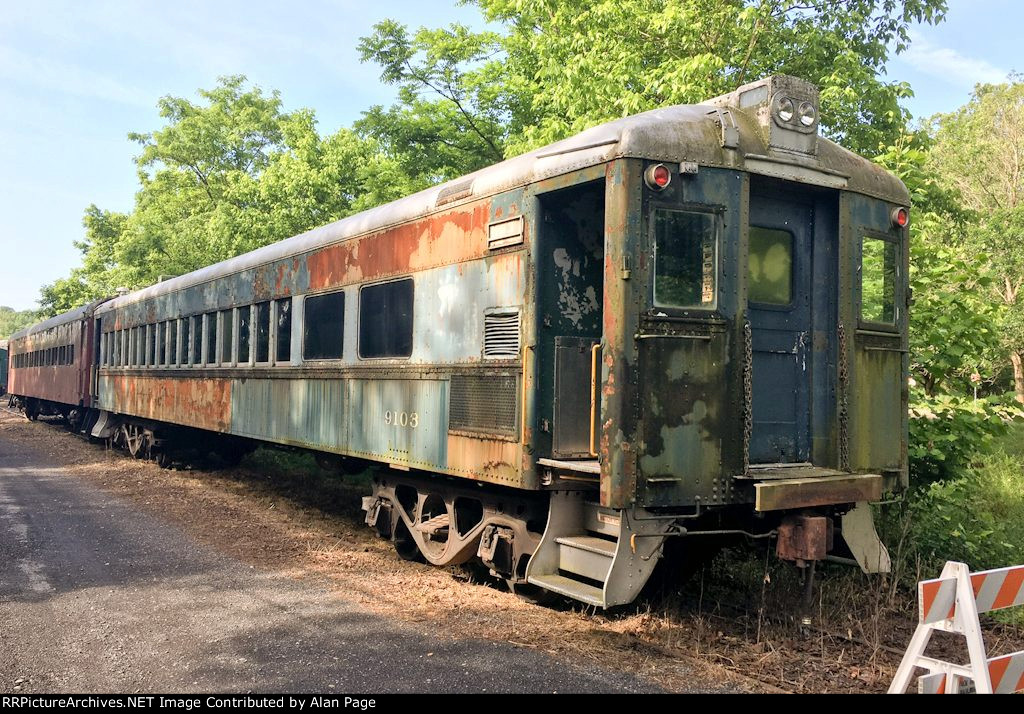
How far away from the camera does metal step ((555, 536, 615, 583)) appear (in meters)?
5.38

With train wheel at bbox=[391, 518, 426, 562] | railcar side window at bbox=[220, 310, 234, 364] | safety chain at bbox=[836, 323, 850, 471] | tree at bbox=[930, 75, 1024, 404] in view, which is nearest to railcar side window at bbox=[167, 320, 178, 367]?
railcar side window at bbox=[220, 310, 234, 364]

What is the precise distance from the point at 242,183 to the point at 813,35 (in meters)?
16.5

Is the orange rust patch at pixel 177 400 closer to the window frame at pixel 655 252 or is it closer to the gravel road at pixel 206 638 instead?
the gravel road at pixel 206 638

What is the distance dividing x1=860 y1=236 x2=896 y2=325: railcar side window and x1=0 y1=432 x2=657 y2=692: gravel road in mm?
3536

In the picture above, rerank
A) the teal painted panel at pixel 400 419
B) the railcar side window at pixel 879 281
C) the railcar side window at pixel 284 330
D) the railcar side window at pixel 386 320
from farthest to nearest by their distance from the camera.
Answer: the railcar side window at pixel 284 330 < the railcar side window at pixel 386 320 < the teal painted panel at pixel 400 419 < the railcar side window at pixel 879 281

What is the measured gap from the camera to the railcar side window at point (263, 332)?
34.6 ft

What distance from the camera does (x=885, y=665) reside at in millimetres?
4957

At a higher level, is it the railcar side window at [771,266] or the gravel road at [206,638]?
the railcar side window at [771,266]

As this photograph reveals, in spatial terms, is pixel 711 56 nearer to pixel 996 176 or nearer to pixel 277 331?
pixel 277 331

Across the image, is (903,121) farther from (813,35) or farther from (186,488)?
(186,488)

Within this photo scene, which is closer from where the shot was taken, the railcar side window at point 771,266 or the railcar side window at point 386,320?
the railcar side window at point 771,266

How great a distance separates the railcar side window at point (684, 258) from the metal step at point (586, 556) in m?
1.64

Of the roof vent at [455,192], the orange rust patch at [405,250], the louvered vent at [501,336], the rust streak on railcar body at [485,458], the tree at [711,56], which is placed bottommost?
the rust streak on railcar body at [485,458]

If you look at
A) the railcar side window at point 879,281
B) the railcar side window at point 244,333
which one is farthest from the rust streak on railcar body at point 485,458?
the railcar side window at point 244,333
